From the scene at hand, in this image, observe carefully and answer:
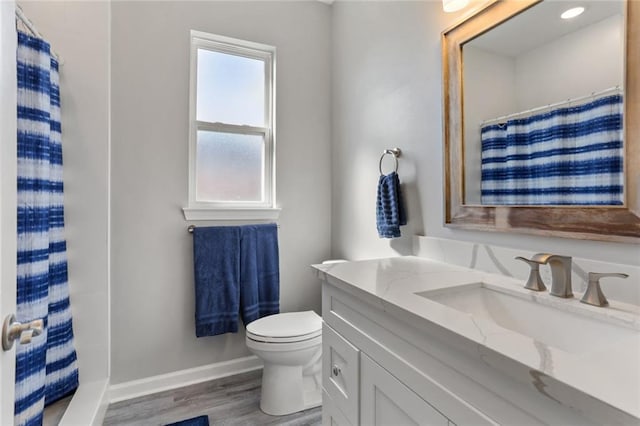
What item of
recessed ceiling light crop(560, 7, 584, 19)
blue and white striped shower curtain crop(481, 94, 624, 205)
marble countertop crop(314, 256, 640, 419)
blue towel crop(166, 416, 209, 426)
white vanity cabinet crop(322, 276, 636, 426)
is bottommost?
blue towel crop(166, 416, 209, 426)

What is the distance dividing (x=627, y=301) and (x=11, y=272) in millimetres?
1468

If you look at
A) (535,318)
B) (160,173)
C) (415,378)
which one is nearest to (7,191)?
(415,378)

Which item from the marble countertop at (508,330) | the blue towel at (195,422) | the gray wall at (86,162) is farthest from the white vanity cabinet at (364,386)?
the gray wall at (86,162)

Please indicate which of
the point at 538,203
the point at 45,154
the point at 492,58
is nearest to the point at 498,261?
the point at 538,203

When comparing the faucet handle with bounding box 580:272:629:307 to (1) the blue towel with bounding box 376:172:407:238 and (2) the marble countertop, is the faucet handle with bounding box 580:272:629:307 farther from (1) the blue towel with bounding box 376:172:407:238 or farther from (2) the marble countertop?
(1) the blue towel with bounding box 376:172:407:238

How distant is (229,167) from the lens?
2258 millimetres

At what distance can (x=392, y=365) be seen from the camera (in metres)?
0.87

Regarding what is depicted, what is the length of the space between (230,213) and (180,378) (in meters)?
1.09

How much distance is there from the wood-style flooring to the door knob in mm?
1354

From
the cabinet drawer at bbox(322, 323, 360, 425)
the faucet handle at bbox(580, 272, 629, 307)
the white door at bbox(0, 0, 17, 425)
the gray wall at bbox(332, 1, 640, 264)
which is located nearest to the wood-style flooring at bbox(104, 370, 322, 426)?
the cabinet drawer at bbox(322, 323, 360, 425)

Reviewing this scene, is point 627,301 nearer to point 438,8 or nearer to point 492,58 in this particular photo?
point 492,58

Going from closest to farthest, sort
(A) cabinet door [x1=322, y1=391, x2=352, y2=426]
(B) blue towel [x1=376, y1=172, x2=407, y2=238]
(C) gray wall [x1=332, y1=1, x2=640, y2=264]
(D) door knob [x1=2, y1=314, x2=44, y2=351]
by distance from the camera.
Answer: (D) door knob [x1=2, y1=314, x2=44, y2=351], (A) cabinet door [x1=322, y1=391, x2=352, y2=426], (C) gray wall [x1=332, y1=1, x2=640, y2=264], (B) blue towel [x1=376, y1=172, x2=407, y2=238]

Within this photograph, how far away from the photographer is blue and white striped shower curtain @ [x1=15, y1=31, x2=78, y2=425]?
1.26m

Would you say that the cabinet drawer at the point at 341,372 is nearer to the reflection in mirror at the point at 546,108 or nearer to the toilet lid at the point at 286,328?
the toilet lid at the point at 286,328
